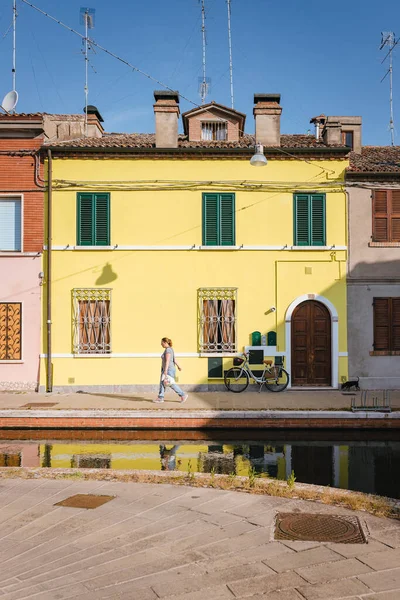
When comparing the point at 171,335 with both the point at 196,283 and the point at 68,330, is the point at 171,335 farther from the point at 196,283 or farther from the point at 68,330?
the point at 68,330

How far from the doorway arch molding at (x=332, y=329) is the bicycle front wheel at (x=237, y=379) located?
139 cm

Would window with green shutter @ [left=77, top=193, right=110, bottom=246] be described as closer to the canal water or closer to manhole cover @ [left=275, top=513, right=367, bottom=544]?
the canal water

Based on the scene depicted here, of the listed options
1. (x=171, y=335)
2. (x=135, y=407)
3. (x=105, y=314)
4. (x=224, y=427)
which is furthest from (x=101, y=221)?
(x=224, y=427)

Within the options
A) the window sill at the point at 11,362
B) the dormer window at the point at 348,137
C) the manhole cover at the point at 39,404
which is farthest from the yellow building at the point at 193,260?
the dormer window at the point at 348,137

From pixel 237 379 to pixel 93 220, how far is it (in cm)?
636

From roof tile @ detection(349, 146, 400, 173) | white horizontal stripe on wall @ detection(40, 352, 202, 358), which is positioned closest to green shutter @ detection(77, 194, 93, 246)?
white horizontal stripe on wall @ detection(40, 352, 202, 358)

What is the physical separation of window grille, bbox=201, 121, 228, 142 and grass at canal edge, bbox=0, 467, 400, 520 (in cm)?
1405

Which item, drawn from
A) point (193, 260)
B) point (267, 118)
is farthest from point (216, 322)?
point (267, 118)

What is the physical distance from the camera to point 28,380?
18578mm

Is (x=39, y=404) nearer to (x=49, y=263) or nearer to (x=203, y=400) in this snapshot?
(x=203, y=400)

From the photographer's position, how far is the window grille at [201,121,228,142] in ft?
68.2

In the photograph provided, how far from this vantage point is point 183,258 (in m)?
18.9

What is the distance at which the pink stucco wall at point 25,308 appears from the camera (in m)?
18.5

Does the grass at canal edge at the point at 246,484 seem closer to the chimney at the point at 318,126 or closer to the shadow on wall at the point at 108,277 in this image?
the shadow on wall at the point at 108,277
